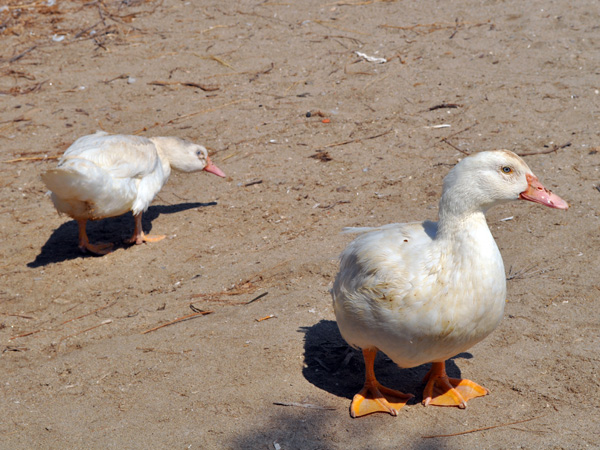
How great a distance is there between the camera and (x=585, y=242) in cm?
496

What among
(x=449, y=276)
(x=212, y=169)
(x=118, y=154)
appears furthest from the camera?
(x=212, y=169)

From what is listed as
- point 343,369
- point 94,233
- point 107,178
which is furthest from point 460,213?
point 94,233

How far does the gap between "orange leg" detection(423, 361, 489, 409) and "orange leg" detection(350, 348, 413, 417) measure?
13 cm

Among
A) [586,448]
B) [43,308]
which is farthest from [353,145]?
[586,448]

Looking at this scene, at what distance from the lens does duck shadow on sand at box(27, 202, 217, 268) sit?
617 centimetres

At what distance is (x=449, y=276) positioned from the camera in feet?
9.96

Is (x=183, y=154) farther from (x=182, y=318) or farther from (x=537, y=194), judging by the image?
(x=537, y=194)

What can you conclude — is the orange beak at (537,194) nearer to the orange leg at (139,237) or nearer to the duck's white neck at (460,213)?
the duck's white neck at (460,213)

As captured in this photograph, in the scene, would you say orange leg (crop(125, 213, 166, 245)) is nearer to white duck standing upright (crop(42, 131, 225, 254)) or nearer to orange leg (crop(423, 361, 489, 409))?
white duck standing upright (crop(42, 131, 225, 254))

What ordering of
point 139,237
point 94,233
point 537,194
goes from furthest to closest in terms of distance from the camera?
point 94,233, point 139,237, point 537,194

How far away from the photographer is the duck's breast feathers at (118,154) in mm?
5859

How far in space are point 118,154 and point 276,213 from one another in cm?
163

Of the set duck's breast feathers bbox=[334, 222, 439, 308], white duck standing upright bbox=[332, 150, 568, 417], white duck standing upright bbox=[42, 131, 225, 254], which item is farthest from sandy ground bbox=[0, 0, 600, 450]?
duck's breast feathers bbox=[334, 222, 439, 308]

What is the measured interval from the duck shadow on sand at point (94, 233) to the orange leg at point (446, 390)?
3736 mm
